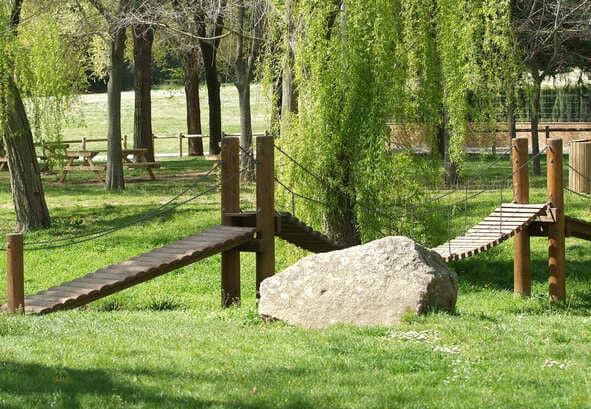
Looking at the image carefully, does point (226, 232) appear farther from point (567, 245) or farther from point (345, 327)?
point (567, 245)

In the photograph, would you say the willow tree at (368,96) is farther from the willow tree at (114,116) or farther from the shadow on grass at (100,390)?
the willow tree at (114,116)

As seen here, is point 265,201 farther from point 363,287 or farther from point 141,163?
point 141,163

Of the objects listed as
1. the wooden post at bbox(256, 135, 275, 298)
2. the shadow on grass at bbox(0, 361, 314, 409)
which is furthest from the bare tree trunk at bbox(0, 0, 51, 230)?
the shadow on grass at bbox(0, 361, 314, 409)

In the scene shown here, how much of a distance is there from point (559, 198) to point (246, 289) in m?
4.87

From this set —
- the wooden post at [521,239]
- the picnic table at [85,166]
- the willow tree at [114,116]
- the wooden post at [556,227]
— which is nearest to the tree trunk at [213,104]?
the picnic table at [85,166]

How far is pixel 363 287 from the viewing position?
986 cm

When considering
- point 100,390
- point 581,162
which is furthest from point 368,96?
point 100,390

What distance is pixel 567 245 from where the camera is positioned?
59.4 ft

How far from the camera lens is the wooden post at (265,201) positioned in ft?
44.2

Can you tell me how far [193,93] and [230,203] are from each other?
27.4m

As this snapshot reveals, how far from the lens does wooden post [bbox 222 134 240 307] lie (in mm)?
13344

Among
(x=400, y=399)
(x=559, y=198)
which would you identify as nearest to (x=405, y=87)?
(x=559, y=198)

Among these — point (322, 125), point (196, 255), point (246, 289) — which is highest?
point (322, 125)

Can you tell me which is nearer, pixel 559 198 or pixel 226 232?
pixel 226 232
